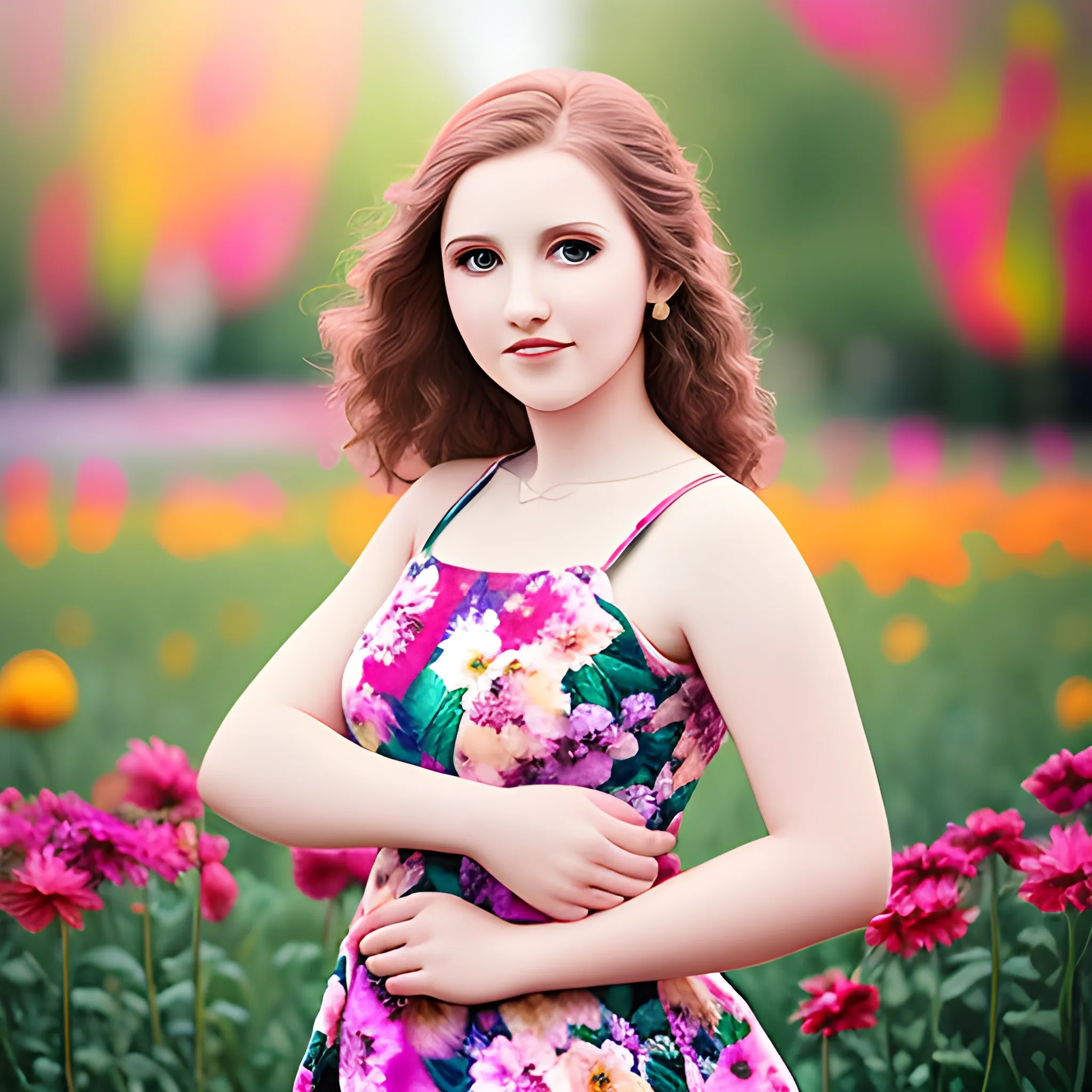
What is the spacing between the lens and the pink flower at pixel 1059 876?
1883 mm

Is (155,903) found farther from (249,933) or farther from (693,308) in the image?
(693,308)

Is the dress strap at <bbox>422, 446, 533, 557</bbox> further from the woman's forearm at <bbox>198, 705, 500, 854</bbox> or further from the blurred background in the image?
the blurred background

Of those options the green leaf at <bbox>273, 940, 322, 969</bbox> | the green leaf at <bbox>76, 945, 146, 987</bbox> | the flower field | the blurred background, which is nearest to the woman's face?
the blurred background

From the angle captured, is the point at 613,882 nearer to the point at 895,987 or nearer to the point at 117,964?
the point at 895,987

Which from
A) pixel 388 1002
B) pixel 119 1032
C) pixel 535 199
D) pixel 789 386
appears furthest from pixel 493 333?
pixel 119 1032

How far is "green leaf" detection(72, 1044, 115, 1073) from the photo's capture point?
219cm

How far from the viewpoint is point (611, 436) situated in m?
1.30

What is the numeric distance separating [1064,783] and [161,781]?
137 cm

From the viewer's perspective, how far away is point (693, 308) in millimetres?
1336

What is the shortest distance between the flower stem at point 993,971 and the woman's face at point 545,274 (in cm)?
120

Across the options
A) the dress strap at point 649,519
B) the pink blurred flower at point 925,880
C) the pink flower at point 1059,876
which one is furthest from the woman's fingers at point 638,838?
the pink flower at point 1059,876

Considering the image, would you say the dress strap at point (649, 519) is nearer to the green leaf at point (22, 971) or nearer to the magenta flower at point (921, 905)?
the magenta flower at point (921, 905)

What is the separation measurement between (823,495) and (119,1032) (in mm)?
1464

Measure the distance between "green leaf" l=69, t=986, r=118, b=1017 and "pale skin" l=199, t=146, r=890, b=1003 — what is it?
1130mm
